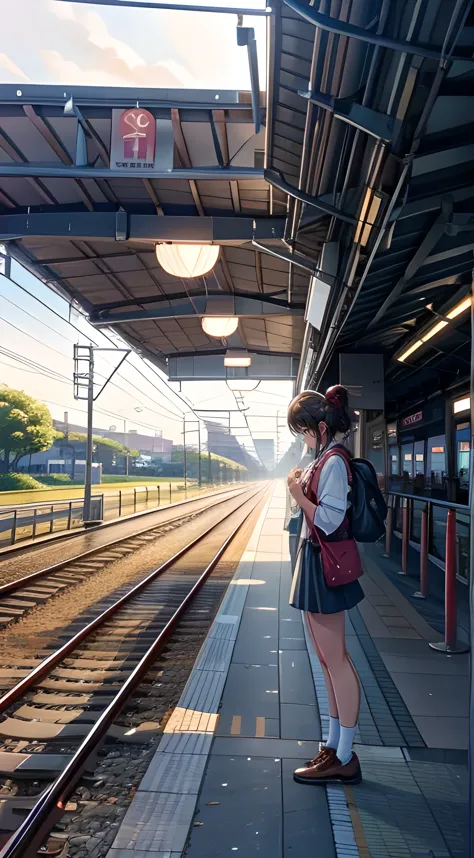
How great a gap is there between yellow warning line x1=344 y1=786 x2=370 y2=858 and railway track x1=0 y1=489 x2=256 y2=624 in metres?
5.57

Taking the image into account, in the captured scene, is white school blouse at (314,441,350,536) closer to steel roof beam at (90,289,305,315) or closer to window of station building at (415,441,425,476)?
steel roof beam at (90,289,305,315)

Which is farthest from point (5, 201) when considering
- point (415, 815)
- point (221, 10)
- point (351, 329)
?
point (415, 815)

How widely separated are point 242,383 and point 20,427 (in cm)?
2062

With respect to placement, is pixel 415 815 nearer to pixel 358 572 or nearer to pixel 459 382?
pixel 358 572

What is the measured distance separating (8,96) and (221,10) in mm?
2930

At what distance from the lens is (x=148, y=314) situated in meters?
10.6

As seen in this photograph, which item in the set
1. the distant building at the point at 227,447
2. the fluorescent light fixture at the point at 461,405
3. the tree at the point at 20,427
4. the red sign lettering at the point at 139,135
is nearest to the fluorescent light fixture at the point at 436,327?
the fluorescent light fixture at the point at 461,405

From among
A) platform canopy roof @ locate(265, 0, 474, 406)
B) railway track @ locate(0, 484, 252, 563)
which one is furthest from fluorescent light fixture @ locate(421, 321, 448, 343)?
railway track @ locate(0, 484, 252, 563)

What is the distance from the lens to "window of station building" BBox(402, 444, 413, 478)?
38.5 feet

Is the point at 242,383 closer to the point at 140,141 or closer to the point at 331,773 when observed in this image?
the point at 140,141

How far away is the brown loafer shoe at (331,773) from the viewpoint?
9.45 ft

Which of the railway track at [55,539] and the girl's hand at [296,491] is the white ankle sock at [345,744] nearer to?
the girl's hand at [296,491]

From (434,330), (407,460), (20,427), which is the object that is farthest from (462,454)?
(20,427)

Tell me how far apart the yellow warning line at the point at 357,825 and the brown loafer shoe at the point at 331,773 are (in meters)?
0.05
